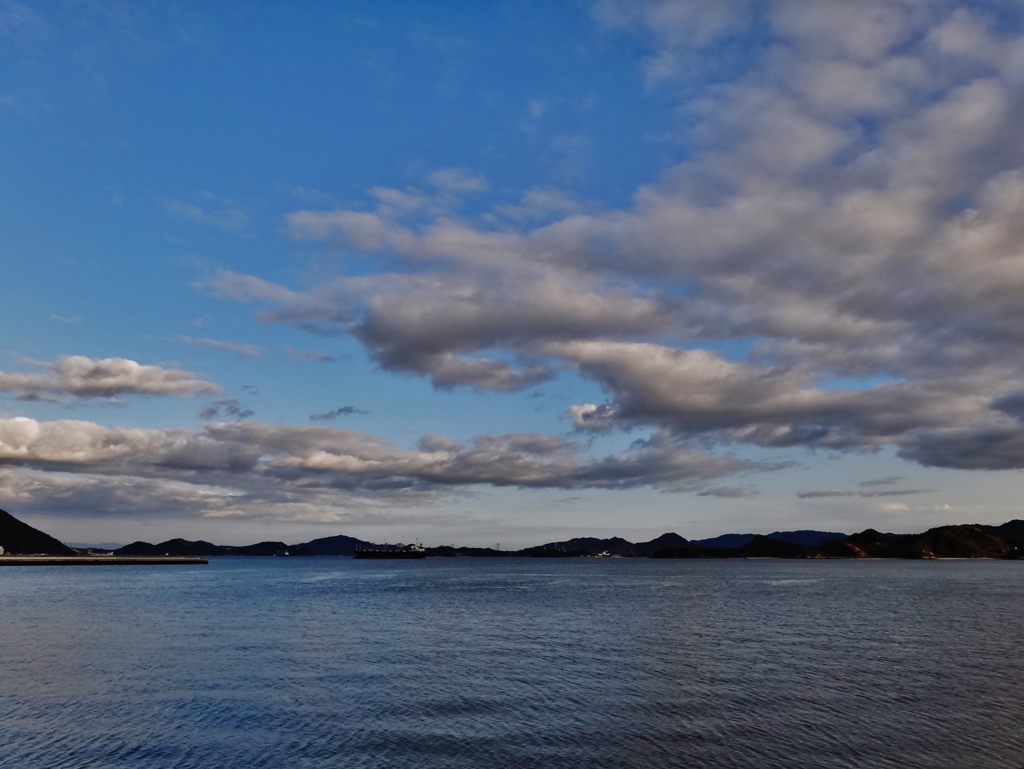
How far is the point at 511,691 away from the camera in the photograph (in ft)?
186

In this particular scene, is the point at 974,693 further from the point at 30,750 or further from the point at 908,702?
the point at 30,750

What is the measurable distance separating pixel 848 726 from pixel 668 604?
94.8 m

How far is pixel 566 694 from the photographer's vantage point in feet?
183

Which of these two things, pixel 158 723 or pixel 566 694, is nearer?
pixel 158 723

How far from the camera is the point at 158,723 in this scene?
48.3m

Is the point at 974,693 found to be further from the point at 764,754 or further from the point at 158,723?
the point at 158,723

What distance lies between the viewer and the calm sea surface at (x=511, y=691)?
4162 cm

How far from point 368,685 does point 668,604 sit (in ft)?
299

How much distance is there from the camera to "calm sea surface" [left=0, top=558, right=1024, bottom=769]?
41625 mm

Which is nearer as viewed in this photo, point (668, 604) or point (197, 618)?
point (197, 618)

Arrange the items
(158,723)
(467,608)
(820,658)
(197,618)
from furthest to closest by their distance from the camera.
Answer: (467,608), (197,618), (820,658), (158,723)

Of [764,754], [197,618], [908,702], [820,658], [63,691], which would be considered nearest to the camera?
[764,754]

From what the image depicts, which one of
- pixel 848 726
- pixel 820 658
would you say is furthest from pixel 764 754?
pixel 820 658

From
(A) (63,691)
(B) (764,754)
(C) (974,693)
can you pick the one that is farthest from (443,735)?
(C) (974,693)
